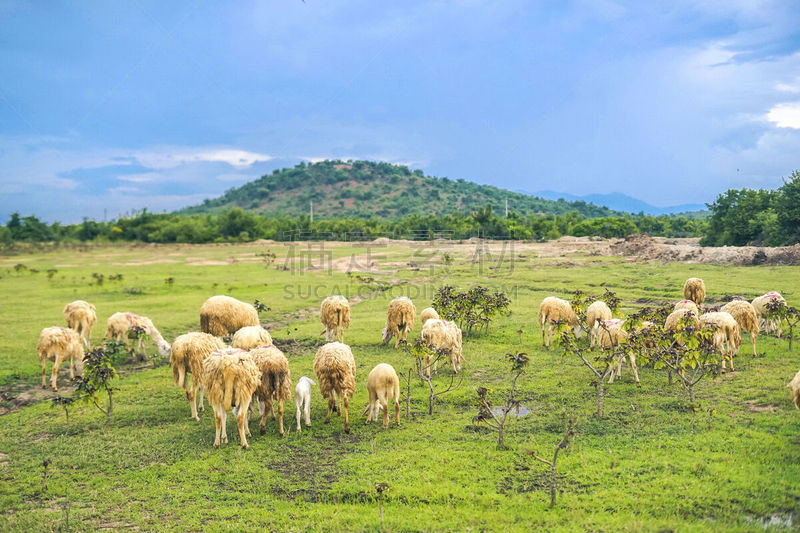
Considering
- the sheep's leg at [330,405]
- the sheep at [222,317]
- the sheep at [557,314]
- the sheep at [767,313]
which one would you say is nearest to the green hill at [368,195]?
the sheep at [767,313]

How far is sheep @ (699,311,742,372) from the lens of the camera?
41.4 ft

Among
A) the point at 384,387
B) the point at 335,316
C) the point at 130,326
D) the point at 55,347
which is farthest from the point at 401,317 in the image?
the point at 55,347

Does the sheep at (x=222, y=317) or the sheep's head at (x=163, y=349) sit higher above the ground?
the sheep at (x=222, y=317)

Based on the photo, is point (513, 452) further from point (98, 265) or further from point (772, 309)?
point (98, 265)

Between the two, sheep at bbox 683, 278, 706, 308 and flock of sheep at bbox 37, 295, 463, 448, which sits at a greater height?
sheep at bbox 683, 278, 706, 308

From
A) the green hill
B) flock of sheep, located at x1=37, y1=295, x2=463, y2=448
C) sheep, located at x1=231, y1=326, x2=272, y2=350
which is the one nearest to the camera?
flock of sheep, located at x1=37, y1=295, x2=463, y2=448

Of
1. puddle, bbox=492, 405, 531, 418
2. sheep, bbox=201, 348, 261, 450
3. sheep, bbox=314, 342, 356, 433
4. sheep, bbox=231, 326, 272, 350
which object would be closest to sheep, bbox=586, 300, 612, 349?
puddle, bbox=492, 405, 531, 418

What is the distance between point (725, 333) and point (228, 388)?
40.6 feet

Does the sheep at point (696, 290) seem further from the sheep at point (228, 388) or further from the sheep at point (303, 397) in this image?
the sheep at point (228, 388)

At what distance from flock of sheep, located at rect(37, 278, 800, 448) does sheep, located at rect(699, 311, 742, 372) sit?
1.0 inches

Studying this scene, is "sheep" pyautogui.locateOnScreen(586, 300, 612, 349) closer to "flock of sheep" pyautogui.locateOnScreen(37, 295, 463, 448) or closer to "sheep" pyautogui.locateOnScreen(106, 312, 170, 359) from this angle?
"flock of sheep" pyautogui.locateOnScreen(37, 295, 463, 448)

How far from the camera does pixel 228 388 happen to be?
9.30 m

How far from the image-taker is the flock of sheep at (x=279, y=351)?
9.49 metres

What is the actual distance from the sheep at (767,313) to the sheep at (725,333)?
263 cm
